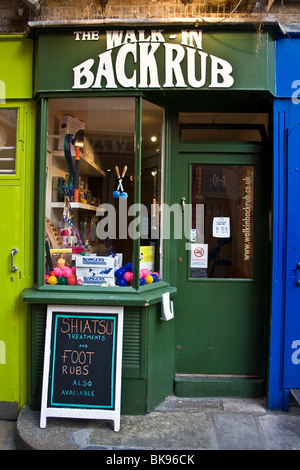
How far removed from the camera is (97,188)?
12.5 feet

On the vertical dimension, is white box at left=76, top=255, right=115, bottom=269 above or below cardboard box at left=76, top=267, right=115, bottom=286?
above

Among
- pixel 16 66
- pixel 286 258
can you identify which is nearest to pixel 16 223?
pixel 16 66

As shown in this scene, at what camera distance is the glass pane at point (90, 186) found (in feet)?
11.6

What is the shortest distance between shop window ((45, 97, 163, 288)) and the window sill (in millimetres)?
122

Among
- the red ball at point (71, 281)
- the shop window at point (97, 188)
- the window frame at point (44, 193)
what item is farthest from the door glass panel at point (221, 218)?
the red ball at point (71, 281)

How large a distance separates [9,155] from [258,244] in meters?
2.70

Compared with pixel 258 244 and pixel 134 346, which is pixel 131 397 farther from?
pixel 258 244

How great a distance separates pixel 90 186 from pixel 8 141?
92cm

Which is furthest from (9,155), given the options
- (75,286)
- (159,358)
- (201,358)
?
(201,358)

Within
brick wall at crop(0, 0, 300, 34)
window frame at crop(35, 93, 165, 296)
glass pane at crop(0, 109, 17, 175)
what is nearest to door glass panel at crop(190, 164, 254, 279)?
window frame at crop(35, 93, 165, 296)

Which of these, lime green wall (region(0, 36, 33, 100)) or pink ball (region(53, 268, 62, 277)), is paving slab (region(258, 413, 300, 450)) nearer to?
pink ball (region(53, 268, 62, 277))

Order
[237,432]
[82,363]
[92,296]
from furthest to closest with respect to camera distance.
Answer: [92,296]
[82,363]
[237,432]

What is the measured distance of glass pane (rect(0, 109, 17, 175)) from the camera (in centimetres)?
353

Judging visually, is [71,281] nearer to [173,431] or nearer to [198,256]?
[198,256]
